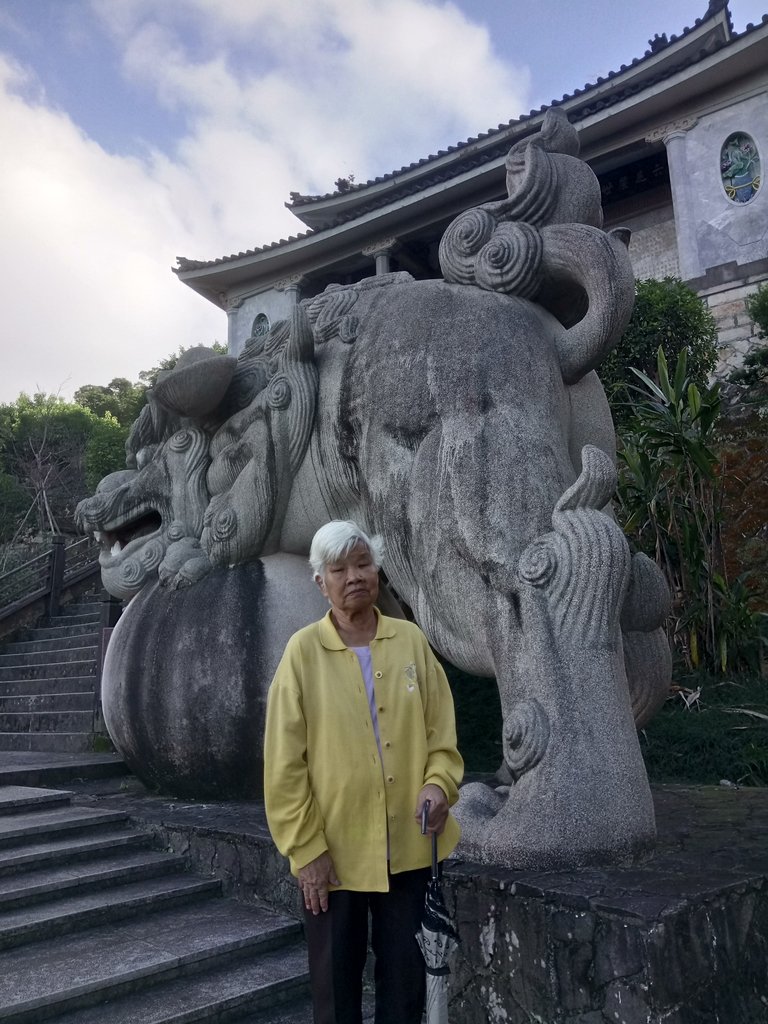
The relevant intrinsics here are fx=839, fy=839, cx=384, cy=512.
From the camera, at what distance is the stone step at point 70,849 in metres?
2.97

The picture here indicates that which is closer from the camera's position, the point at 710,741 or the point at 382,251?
the point at 710,741

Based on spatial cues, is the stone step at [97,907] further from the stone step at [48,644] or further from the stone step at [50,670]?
the stone step at [48,644]

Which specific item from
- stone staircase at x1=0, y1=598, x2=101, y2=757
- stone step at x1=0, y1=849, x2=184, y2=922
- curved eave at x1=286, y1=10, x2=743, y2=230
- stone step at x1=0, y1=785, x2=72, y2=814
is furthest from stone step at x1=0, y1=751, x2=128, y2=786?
curved eave at x1=286, y1=10, x2=743, y2=230

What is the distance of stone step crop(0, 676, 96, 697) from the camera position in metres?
6.90

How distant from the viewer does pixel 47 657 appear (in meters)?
8.38

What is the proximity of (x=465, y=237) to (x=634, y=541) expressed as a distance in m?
3.62

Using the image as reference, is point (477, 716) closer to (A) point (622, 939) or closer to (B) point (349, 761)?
(A) point (622, 939)

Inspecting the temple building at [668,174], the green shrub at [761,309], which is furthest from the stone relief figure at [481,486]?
the temple building at [668,174]

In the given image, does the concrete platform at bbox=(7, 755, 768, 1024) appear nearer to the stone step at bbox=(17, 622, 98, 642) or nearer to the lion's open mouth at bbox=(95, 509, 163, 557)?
the lion's open mouth at bbox=(95, 509, 163, 557)

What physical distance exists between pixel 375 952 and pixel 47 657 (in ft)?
24.7

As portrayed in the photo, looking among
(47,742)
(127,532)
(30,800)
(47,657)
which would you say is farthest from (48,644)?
(30,800)

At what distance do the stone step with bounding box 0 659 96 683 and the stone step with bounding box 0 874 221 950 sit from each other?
4355mm

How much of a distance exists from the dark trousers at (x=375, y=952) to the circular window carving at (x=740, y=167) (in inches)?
484

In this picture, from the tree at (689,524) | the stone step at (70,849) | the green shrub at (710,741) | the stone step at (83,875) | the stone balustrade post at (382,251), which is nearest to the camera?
the stone step at (83,875)
